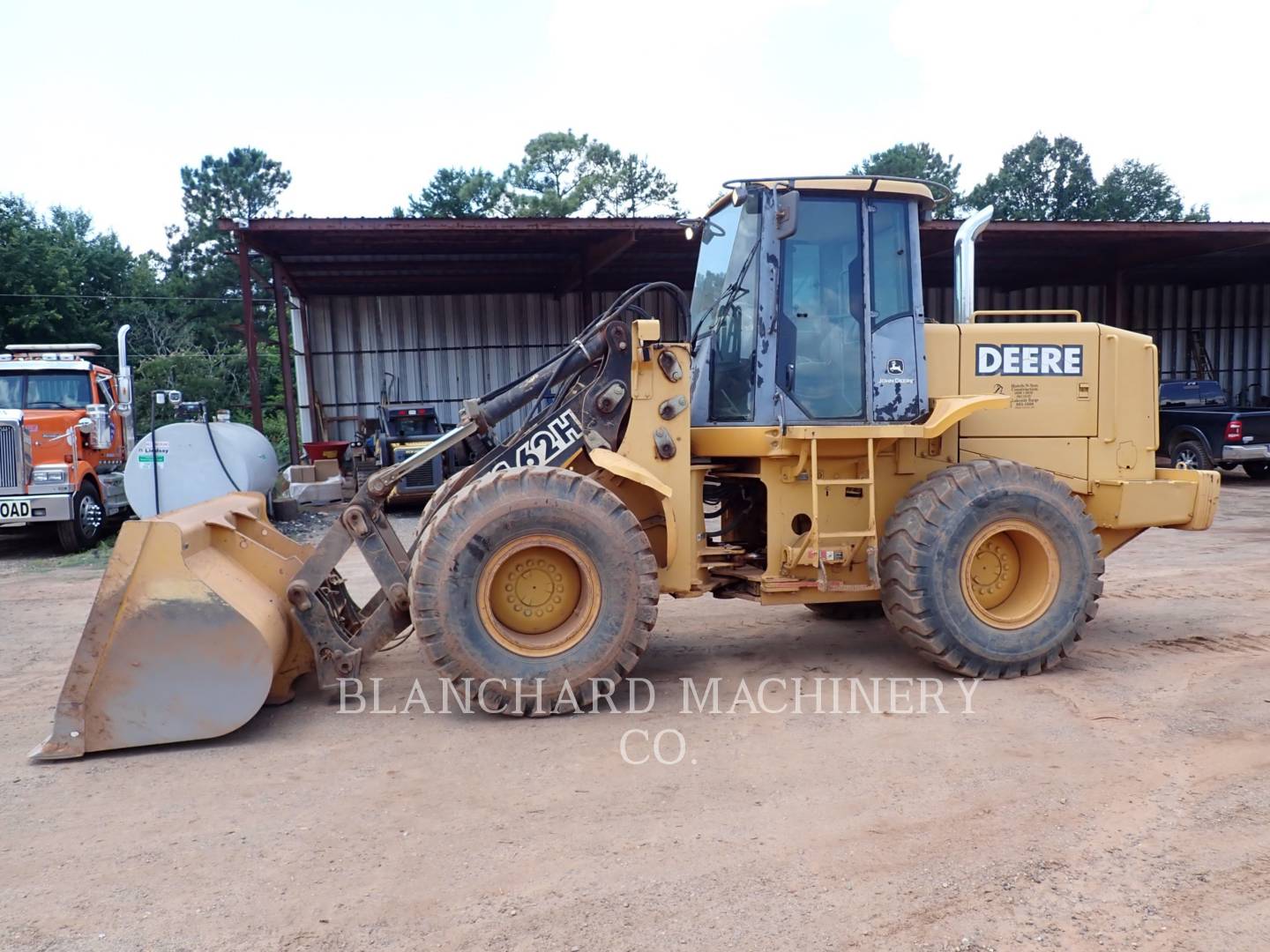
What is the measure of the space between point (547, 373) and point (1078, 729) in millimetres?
3277

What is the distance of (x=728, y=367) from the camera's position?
17.5 ft

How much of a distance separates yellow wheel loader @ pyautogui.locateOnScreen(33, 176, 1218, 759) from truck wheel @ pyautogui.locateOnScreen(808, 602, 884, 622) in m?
1.19

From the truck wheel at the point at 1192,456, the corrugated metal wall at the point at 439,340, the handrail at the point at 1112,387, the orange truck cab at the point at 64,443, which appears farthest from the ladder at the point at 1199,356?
the orange truck cab at the point at 64,443

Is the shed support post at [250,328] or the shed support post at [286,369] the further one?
the shed support post at [286,369]

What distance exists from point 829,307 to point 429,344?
50.1 feet

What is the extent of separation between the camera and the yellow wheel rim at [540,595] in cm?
455

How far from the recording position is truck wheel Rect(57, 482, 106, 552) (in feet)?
35.1

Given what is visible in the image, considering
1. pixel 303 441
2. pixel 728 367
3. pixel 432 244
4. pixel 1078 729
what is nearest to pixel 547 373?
pixel 728 367

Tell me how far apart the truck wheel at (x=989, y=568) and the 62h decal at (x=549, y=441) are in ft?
6.16

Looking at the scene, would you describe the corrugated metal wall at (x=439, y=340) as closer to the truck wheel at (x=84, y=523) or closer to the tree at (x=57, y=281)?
the truck wheel at (x=84, y=523)

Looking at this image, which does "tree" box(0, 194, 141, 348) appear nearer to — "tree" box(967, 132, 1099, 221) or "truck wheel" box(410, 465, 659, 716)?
"truck wheel" box(410, 465, 659, 716)

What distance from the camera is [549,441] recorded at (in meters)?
4.95

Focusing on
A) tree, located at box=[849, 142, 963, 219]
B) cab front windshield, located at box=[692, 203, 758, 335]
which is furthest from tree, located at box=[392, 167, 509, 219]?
cab front windshield, located at box=[692, 203, 758, 335]

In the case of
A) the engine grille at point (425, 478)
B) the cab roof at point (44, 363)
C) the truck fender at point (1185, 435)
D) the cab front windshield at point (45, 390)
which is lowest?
the engine grille at point (425, 478)
